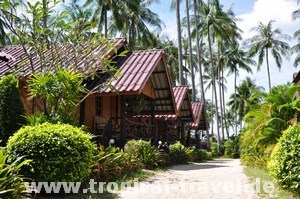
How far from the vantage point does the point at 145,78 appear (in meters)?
14.0

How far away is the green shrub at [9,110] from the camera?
30.3ft

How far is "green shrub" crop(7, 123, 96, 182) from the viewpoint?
6.43m

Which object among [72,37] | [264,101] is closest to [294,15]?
[264,101]

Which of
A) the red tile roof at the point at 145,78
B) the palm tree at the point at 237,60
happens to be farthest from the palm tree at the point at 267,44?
the red tile roof at the point at 145,78

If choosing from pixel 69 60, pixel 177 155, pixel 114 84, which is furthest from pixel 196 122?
pixel 69 60

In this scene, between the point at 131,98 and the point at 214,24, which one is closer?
the point at 131,98

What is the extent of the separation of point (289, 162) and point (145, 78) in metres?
7.90

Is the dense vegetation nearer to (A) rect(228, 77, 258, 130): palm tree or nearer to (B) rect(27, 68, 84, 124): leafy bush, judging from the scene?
(B) rect(27, 68, 84, 124): leafy bush

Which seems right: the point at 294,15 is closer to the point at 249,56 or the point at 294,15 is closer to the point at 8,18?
the point at 249,56

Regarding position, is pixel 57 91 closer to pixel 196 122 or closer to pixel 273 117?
pixel 273 117

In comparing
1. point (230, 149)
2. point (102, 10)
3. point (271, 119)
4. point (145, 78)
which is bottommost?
point (230, 149)

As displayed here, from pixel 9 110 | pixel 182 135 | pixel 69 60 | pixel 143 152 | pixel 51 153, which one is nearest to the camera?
pixel 51 153

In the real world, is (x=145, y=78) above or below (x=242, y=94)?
below

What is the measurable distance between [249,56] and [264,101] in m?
36.8
